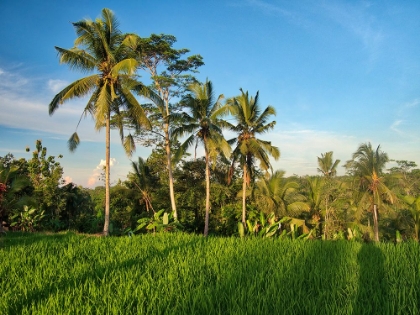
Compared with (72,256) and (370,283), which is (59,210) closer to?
(72,256)

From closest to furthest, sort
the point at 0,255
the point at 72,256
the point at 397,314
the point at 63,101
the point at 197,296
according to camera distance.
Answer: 1. the point at 397,314
2. the point at 197,296
3. the point at 72,256
4. the point at 0,255
5. the point at 63,101

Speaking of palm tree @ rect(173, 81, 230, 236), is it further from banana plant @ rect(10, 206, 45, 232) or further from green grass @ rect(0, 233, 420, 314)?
green grass @ rect(0, 233, 420, 314)

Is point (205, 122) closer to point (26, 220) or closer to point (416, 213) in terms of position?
point (26, 220)

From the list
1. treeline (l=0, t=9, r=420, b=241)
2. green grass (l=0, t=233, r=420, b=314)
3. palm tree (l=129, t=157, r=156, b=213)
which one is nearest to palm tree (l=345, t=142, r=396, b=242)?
treeline (l=0, t=9, r=420, b=241)

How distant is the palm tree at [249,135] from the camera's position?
19.9 metres

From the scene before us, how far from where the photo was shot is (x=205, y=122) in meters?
19.2

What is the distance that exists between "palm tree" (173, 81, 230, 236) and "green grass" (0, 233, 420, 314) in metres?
12.5

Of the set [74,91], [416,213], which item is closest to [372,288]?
[74,91]

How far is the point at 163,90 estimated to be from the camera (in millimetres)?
21406

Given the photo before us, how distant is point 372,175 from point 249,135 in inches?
357

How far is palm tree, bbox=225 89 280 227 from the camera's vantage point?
782 inches

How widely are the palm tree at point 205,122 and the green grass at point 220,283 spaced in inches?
491

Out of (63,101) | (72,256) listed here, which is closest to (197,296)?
(72,256)

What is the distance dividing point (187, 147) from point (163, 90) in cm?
507
